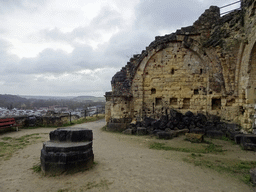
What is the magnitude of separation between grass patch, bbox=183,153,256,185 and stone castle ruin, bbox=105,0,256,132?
329 cm

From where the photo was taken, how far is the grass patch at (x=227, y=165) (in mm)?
4160

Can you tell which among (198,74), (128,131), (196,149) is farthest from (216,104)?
(128,131)

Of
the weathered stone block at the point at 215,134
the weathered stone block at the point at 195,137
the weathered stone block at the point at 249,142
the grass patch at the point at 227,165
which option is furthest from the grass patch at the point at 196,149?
the weathered stone block at the point at 215,134

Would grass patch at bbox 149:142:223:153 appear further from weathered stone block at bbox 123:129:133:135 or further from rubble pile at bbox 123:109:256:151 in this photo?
weathered stone block at bbox 123:129:133:135

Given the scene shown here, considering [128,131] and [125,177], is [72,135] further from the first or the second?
[128,131]

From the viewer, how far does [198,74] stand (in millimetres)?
9742

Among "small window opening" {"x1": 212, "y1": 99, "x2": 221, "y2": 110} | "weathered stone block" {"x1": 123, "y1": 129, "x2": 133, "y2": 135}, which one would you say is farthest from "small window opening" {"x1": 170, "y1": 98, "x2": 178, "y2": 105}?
"weathered stone block" {"x1": 123, "y1": 129, "x2": 133, "y2": 135}

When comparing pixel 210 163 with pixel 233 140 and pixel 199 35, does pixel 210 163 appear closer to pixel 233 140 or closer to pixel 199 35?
pixel 233 140

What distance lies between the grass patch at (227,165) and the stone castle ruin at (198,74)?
3.29 m

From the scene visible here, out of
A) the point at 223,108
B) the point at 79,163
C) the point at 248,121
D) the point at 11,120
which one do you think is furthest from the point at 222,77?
the point at 11,120

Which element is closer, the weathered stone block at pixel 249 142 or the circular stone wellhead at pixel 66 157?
the circular stone wellhead at pixel 66 157

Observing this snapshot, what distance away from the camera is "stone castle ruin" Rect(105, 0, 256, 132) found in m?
7.92

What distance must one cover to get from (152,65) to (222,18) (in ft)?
14.7

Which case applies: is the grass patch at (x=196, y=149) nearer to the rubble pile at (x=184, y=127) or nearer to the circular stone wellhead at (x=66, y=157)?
the rubble pile at (x=184, y=127)
